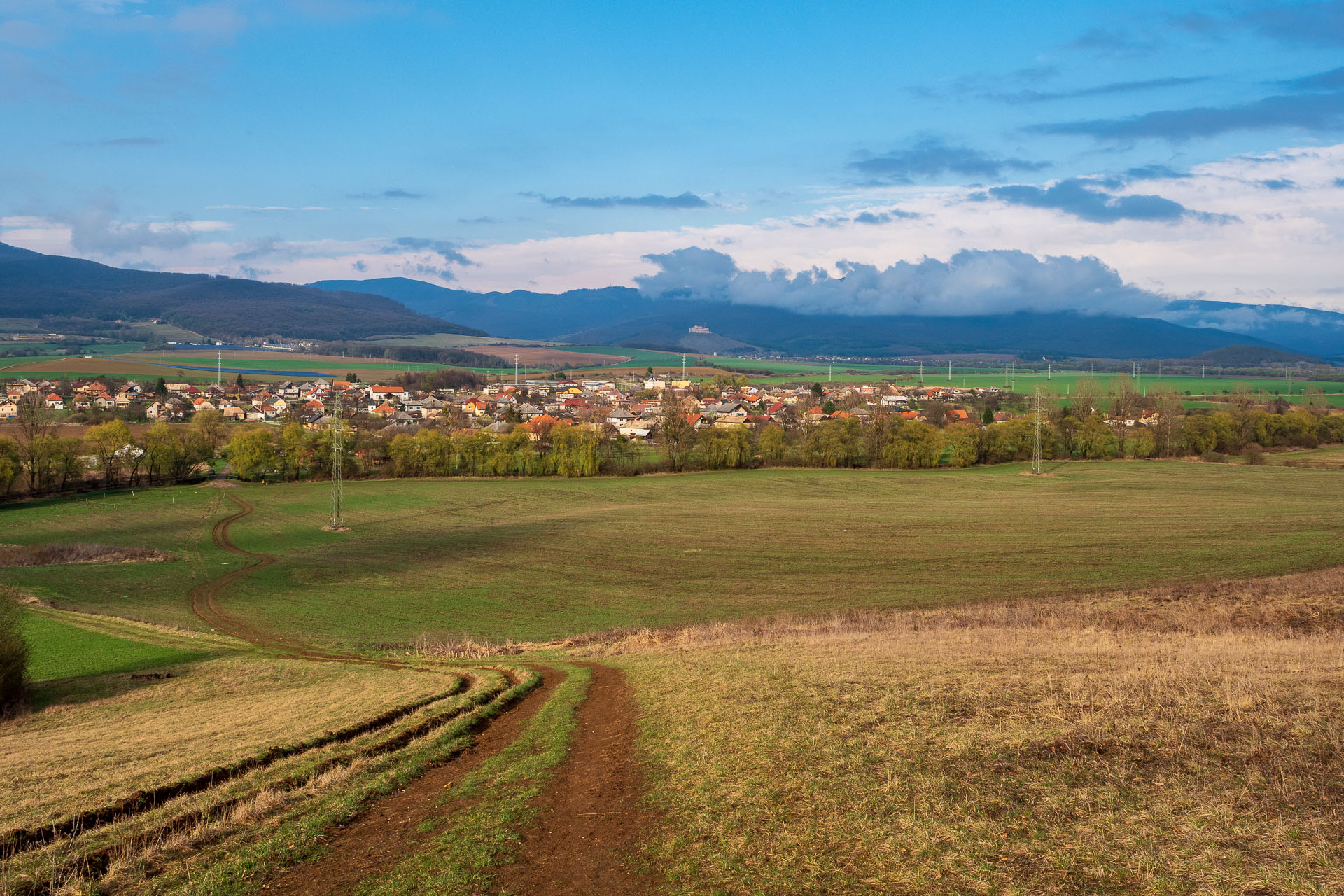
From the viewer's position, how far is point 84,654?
91.5 feet

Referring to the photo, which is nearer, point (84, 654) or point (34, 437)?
point (84, 654)

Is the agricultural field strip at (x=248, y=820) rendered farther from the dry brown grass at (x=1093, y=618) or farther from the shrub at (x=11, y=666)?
the shrub at (x=11, y=666)

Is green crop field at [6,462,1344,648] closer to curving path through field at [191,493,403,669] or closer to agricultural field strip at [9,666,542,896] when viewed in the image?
curving path through field at [191,493,403,669]

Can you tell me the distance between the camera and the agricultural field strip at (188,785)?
10500 millimetres

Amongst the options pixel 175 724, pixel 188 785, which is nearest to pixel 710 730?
pixel 188 785

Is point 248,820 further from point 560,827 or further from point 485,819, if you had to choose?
point 560,827

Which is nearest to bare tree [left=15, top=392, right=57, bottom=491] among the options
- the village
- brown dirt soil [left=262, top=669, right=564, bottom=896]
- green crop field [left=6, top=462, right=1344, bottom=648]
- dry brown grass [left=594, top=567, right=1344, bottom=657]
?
green crop field [left=6, top=462, right=1344, bottom=648]

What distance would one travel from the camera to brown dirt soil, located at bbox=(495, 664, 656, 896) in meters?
8.95

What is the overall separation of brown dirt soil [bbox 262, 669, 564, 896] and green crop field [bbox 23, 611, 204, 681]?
1823cm

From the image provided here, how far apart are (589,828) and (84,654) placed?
A: 25.8 m

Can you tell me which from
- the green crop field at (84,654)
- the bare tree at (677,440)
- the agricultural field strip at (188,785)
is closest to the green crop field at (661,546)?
the green crop field at (84,654)

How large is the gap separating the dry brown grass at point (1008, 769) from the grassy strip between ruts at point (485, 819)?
179 centimetres

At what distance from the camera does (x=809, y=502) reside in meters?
73.9

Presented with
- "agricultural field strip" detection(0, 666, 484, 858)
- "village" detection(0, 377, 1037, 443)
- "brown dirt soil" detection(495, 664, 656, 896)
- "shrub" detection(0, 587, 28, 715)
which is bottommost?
"shrub" detection(0, 587, 28, 715)
